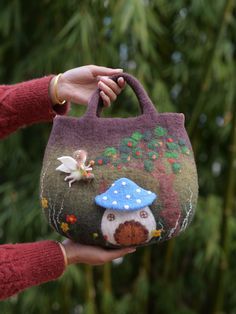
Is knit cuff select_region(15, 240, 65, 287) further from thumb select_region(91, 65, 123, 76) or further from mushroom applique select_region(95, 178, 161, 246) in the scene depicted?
thumb select_region(91, 65, 123, 76)

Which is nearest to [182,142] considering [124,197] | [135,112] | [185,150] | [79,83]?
[185,150]

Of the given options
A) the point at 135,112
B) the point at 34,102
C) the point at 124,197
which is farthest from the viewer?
the point at 135,112

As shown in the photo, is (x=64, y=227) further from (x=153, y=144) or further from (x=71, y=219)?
(x=153, y=144)

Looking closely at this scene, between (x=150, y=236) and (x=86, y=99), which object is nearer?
(x=150, y=236)

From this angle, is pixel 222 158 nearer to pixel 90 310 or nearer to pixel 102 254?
pixel 90 310

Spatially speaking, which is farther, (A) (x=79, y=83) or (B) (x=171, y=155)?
(A) (x=79, y=83)

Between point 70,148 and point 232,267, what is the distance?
4.12 feet

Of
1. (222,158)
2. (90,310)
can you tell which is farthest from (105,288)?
(222,158)

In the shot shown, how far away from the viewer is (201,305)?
1.98 meters

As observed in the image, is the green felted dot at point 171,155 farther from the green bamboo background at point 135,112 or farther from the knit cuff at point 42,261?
the green bamboo background at point 135,112

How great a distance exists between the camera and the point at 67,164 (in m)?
0.73

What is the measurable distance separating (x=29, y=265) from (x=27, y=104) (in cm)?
26

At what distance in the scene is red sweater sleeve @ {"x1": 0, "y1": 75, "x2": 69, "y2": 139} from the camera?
0.94m

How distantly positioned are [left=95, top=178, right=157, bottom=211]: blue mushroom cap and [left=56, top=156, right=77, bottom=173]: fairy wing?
5 centimetres
